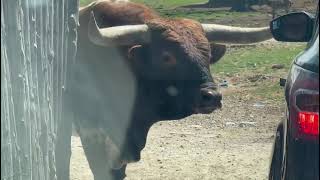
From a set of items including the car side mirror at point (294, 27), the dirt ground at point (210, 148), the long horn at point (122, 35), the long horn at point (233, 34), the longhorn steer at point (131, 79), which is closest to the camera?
the car side mirror at point (294, 27)

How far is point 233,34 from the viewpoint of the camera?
796cm

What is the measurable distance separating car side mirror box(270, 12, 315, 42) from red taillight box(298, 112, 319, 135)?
1.26m

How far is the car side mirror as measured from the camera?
470 cm

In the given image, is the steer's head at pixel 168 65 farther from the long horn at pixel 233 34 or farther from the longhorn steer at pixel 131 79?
the long horn at pixel 233 34

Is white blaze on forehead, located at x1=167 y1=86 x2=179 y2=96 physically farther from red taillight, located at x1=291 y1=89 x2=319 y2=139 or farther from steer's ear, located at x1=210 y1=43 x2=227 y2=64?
red taillight, located at x1=291 y1=89 x2=319 y2=139

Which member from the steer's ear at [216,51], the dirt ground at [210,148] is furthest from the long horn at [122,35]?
the dirt ground at [210,148]

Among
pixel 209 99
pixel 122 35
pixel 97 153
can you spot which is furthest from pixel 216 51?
pixel 97 153

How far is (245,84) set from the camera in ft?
46.1

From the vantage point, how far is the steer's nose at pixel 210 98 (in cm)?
704

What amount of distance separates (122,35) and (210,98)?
0.96 metres

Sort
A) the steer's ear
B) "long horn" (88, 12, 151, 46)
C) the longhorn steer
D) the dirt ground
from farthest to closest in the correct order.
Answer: the dirt ground, the steer's ear, the longhorn steer, "long horn" (88, 12, 151, 46)

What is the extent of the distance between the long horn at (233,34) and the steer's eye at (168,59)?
80 cm

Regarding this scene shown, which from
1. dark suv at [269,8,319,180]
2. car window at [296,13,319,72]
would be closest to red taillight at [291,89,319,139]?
dark suv at [269,8,319,180]

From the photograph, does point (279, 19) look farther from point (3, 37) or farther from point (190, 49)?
point (190, 49)
